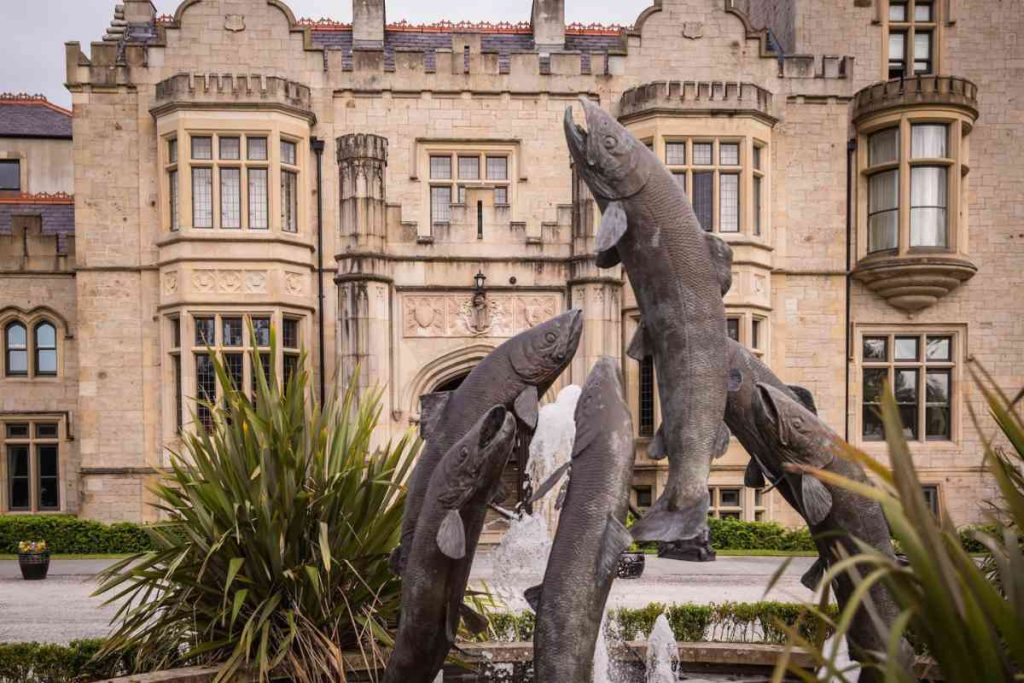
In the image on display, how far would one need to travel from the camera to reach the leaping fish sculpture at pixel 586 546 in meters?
3.85

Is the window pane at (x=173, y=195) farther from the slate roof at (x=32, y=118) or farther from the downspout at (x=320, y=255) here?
the slate roof at (x=32, y=118)

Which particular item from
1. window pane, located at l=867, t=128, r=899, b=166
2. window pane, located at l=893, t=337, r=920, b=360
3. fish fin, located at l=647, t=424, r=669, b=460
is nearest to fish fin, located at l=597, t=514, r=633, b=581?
fish fin, located at l=647, t=424, r=669, b=460

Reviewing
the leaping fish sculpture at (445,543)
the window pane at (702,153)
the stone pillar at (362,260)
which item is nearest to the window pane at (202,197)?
the stone pillar at (362,260)

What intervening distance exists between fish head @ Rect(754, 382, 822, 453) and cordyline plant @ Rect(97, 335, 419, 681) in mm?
3198

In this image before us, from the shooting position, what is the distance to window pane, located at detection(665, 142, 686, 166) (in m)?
16.8

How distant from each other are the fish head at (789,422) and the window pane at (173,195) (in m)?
15.1

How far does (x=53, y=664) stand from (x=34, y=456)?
14090 millimetres

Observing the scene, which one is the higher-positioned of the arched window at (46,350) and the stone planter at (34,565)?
the arched window at (46,350)

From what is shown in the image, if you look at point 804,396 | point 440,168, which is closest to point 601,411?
point 804,396

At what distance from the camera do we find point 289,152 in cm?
1653

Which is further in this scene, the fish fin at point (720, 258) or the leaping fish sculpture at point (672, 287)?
the fish fin at point (720, 258)

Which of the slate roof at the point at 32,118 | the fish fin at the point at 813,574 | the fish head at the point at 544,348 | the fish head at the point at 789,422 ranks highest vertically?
the slate roof at the point at 32,118

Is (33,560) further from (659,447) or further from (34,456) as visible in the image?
(659,447)

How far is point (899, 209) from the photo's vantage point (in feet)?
55.7
